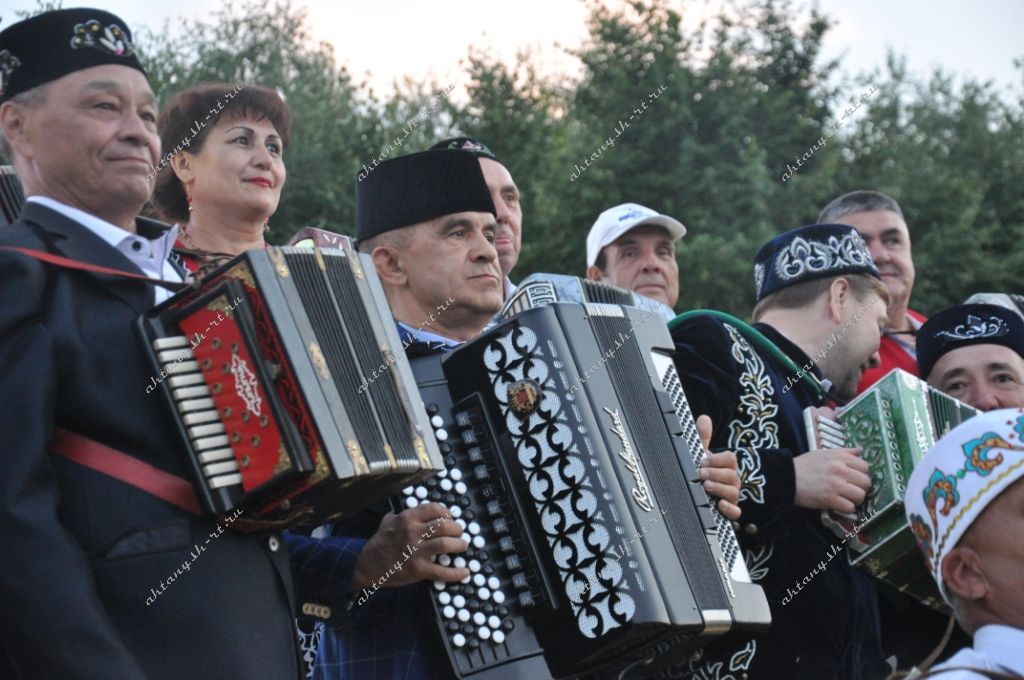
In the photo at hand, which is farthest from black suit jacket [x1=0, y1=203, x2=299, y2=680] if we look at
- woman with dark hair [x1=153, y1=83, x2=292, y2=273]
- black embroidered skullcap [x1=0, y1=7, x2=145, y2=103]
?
woman with dark hair [x1=153, y1=83, x2=292, y2=273]

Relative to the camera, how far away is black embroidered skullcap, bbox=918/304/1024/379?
680 centimetres

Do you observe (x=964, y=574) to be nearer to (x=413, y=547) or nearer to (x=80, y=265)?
(x=413, y=547)

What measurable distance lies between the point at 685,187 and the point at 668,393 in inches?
751

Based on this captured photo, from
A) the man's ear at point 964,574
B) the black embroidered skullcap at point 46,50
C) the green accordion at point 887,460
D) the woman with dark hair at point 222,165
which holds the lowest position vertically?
the man's ear at point 964,574

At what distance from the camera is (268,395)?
3598 millimetres

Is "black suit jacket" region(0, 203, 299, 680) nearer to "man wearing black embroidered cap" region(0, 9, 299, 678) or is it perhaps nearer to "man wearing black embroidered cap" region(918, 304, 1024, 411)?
"man wearing black embroidered cap" region(0, 9, 299, 678)

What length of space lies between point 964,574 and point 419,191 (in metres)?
2.41

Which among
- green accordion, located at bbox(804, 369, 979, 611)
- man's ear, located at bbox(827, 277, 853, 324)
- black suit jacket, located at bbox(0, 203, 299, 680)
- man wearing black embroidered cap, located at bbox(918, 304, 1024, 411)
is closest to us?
black suit jacket, located at bbox(0, 203, 299, 680)

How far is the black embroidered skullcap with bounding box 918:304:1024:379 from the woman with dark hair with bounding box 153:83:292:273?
304cm

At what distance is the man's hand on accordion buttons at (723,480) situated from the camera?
4.92 meters

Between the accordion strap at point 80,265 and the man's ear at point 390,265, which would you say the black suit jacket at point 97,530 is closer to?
the accordion strap at point 80,265

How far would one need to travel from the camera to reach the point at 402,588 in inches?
175

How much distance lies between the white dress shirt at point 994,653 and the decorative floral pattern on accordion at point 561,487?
3.30 ft

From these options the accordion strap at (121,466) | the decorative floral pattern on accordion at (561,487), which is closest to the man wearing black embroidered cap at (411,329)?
the decorative floral pattern on accordion at (561,487)
